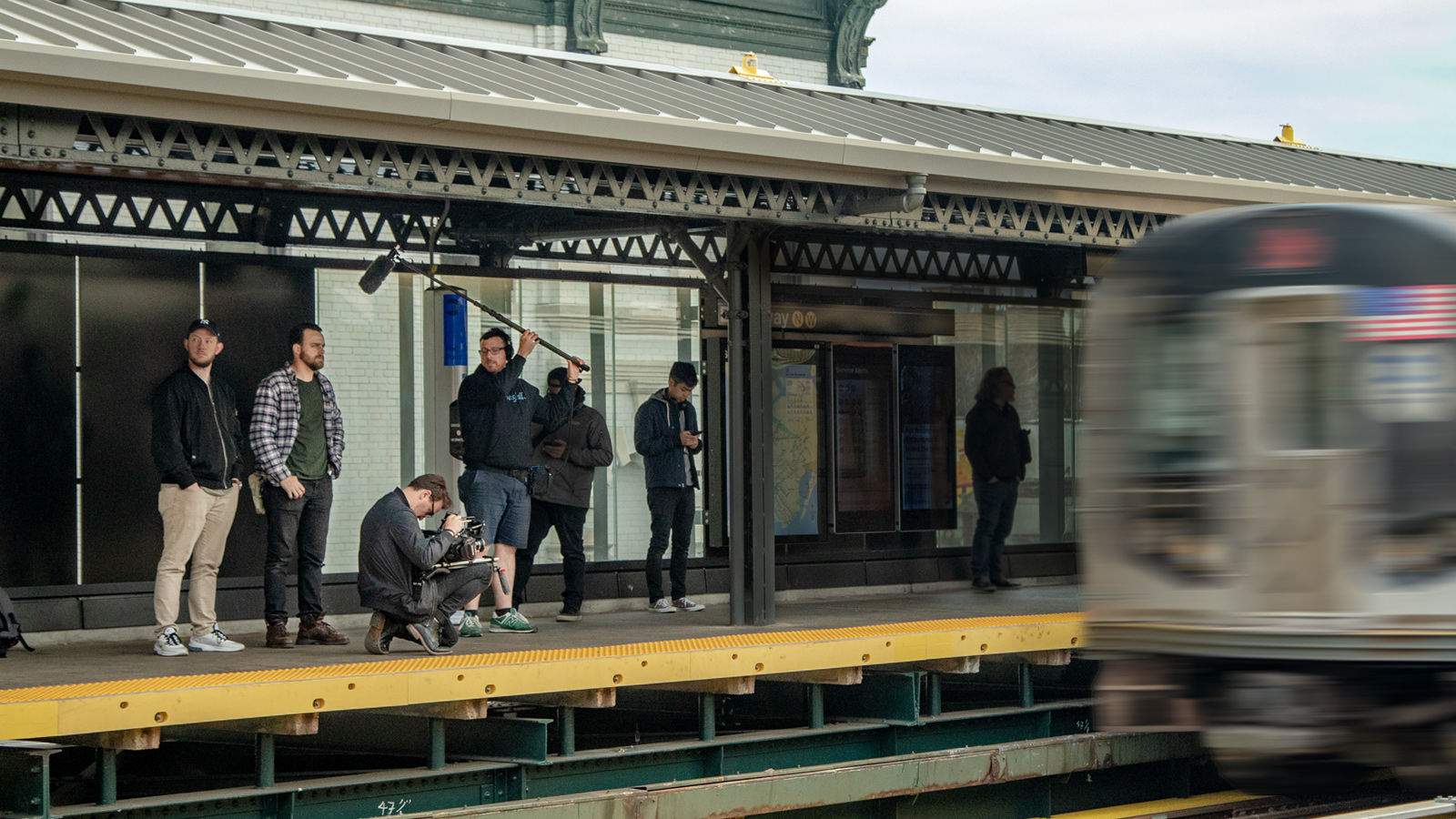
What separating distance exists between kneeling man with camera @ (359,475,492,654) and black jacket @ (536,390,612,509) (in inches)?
85.9

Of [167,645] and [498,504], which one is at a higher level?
[498,504]

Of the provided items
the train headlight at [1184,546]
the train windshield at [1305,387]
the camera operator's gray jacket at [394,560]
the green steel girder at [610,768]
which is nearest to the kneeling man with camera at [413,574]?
the camera operator's gray jacket at [394,560]

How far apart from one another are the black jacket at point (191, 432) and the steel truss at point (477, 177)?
1176 millimetres

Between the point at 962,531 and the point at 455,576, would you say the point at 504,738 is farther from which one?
the point at 962,531

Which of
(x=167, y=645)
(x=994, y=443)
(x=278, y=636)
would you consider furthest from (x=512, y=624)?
(x=994, y=443)

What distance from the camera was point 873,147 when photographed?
11727 mm

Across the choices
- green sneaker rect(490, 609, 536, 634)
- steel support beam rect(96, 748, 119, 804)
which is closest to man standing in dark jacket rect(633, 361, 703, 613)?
green sneaker rect(490, 609, 536, 634)

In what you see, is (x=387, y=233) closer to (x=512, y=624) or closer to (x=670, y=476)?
(x=670, y=476)

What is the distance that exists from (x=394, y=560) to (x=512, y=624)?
172 centimetres

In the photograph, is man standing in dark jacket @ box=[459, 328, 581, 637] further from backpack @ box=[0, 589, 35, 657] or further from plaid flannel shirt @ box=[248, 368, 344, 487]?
backpack @ box=[0, 589, 35, 657]

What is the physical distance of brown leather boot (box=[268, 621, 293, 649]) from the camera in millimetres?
11219

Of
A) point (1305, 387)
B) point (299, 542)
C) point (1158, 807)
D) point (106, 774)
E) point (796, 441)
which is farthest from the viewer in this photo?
point (796, 441)

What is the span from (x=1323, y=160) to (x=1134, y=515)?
439 inches

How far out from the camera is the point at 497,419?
12461 mm
